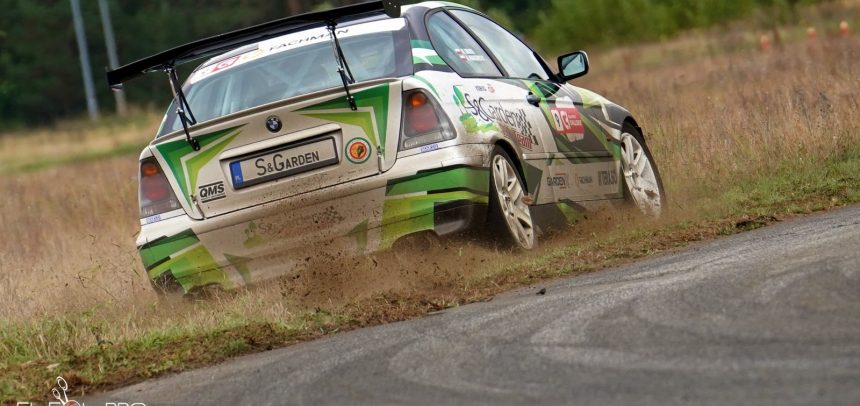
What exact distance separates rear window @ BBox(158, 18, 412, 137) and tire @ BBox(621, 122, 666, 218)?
8.05 ft

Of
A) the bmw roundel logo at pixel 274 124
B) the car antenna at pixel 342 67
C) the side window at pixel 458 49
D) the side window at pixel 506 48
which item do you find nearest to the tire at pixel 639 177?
the side window at pixel 506 48

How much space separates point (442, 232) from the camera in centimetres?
785

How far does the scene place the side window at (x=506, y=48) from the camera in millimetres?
9703

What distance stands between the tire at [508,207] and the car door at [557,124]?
0.39 metres

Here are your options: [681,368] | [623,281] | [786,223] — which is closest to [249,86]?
[623,281]

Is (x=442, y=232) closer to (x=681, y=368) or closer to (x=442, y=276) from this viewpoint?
(x=442, y=276)

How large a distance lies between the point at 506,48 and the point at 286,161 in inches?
99.6

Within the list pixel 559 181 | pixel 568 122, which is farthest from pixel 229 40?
pixel 568 122

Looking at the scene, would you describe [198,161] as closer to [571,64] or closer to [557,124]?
[557,124]

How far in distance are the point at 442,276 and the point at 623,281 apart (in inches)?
44.4

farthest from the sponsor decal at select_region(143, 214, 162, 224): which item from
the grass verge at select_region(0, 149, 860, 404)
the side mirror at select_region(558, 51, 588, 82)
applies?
the side mirror at select_region(558, 51, 588, 82)

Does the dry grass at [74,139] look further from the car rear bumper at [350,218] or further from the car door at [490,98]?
the car rear bumper at [350,218]

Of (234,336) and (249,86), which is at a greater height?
(249,86)

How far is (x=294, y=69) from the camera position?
28.0 ft
